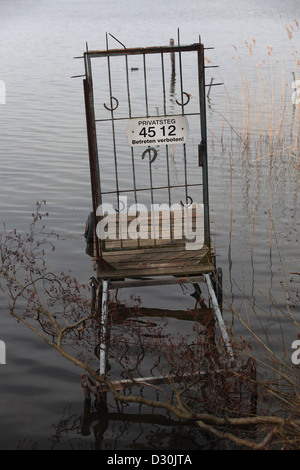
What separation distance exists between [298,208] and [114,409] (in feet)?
20.9

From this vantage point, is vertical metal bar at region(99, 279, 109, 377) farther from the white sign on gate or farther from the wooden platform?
the white sign on gate

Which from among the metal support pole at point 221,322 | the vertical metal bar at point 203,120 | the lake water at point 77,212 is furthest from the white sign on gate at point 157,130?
the lake water at point 77,212

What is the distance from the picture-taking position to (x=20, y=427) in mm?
5141

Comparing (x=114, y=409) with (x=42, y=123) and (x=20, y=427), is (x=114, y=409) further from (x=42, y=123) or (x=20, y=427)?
(x=42, y=123)

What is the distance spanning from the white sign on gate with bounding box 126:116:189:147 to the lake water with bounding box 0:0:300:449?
1.65 m

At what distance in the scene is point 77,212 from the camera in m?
10.8

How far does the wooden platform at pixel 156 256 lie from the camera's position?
6.48 metres

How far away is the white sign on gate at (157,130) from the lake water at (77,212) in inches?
65.1

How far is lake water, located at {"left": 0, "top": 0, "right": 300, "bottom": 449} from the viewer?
5235mm

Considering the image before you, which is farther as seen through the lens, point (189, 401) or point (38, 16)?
point (38, 16)

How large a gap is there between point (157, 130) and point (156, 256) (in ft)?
4.07

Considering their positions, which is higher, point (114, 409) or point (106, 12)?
point (106, 12)

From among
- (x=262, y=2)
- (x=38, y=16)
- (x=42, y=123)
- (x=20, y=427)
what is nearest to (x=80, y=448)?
(x=20, y=427)

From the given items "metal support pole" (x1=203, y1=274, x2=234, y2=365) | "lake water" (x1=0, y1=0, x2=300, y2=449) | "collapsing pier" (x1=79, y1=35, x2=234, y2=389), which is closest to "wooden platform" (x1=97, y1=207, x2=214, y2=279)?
"collapsing pier" (x1=79, y1=35, x2=234, y2=389)
